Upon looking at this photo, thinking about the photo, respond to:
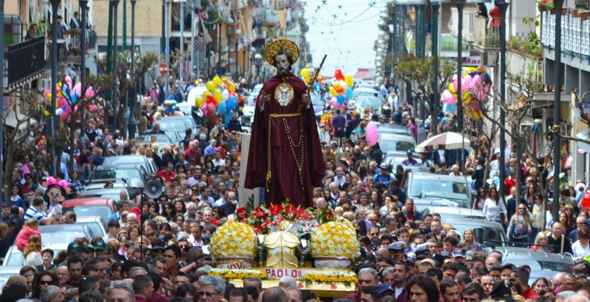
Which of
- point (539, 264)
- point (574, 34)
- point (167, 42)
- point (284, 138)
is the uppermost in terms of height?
point (574, 34)

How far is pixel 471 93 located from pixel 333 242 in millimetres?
26284

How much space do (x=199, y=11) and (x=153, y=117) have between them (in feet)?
162

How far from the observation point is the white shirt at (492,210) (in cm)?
3316

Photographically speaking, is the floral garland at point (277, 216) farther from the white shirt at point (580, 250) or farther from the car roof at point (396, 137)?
the car roof at point (396, 137)

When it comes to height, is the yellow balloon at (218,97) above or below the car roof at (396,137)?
above

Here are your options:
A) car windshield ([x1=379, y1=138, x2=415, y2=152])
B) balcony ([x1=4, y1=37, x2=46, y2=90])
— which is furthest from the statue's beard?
car windshield ([x1=379, y1=138, x2=415, y2=152])

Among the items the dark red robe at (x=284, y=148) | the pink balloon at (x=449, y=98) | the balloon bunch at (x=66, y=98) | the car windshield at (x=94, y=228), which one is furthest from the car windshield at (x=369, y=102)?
the dark red robe at (x=284, y=148)

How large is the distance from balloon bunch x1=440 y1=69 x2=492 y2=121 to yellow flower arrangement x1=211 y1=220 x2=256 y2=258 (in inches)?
920

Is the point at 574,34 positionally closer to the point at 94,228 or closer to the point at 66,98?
the point at 66,98

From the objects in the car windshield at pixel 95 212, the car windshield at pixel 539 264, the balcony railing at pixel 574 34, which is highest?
the balcony railing at pixel 574 34

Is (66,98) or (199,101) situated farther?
(199,101)

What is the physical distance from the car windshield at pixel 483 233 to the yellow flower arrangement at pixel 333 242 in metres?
7.88

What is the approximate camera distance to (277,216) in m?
22.4

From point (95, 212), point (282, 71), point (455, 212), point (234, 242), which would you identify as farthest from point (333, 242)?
point (95, 212)
